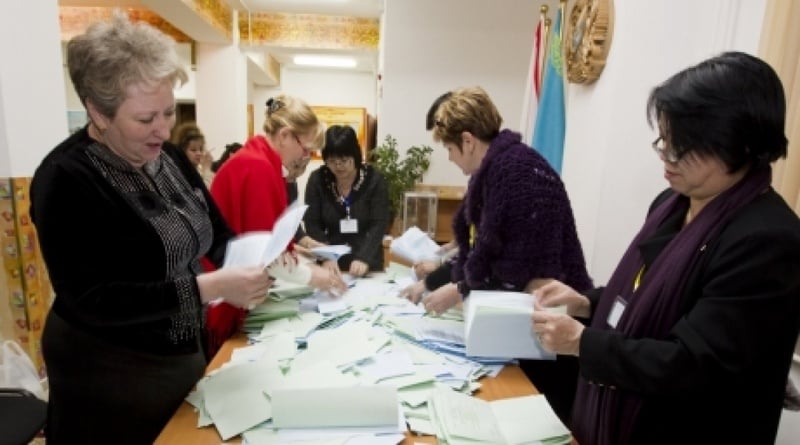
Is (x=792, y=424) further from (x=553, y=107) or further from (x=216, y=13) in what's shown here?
(x=216, y=13)

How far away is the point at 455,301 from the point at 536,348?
36cm

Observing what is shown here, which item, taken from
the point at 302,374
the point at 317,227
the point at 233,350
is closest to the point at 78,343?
the point at 233,350

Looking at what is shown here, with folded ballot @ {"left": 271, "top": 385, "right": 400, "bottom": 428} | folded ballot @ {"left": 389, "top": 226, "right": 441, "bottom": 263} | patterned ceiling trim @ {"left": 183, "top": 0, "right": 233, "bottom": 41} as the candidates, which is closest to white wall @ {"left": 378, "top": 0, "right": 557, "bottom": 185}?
patterned ceiling trim @ {"left": 183, "top": 0, "right": 233, "bottom": 41}

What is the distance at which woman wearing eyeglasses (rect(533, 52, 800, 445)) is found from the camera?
78 centimetres

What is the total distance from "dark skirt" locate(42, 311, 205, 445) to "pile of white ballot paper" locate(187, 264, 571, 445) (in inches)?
4.1

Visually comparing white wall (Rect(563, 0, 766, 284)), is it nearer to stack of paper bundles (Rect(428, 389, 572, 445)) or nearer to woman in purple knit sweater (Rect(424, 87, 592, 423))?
woman in purple knit sweater (Rect(424, 87, 592, 423))

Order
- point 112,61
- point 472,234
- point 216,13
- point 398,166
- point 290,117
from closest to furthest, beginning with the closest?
point 112,61 → point 472,234 → point 290,117 → point 398,166 → point 216,13

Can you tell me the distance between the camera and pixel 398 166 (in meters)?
4.50

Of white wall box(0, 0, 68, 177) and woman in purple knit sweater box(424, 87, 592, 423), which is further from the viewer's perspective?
white wall box(0, 0, 68, 177)

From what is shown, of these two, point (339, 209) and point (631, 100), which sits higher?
point (631, 100)

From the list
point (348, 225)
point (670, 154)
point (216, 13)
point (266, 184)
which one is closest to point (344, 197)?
point (348, 225)

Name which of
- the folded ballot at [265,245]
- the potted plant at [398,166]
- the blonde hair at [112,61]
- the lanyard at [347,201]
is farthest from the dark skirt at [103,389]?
the potted plant at [398,166]

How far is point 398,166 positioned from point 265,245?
→ 10.8 feet

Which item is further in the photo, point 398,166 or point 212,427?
point 398,166
